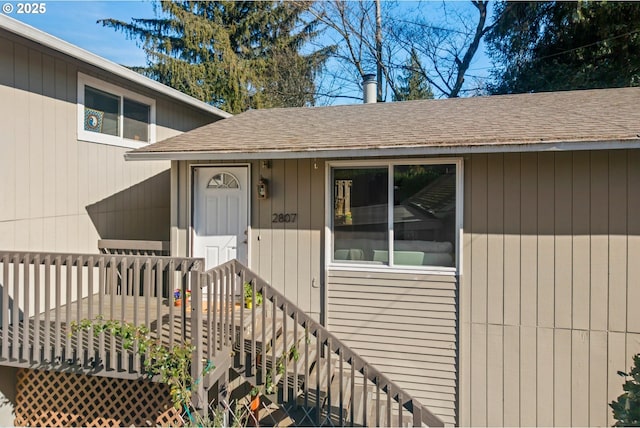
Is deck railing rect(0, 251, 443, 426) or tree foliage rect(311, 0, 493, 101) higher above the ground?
tree foliage rect(311, 0, 493, 101)

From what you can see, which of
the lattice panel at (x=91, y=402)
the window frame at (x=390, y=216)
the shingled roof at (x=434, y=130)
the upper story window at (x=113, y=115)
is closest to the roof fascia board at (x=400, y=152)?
the shingled roof at (x=434, y=130)

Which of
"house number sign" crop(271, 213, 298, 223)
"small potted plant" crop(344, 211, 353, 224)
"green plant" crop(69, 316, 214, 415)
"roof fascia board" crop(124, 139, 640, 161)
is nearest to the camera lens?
"green plant" crop(69, 316, 214, 415)

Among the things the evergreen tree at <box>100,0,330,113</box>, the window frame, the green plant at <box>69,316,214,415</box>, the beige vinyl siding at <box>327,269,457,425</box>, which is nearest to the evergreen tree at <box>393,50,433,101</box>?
the evergreen tree at <box>100,0,330,113</box>

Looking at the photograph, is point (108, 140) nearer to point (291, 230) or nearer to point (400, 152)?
point (291, 230)

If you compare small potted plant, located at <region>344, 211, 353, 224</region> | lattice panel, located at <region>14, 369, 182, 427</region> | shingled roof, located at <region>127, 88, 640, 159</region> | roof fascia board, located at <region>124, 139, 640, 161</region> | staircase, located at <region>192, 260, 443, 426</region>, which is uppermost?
shingled roof, located at <region>127, 88, 640, 159</region>

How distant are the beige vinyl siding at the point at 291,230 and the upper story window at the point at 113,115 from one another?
2375mm

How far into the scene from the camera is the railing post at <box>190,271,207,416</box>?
353 cm

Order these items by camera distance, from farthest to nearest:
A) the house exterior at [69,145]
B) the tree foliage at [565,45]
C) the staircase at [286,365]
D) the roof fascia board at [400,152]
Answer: the tree foliage at [565,45]
the house exterior at [69,145]
the roof fascia board at [400,152]
the staircase at [286,365]

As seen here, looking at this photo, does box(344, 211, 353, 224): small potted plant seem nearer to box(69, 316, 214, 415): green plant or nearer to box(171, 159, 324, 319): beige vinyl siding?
box(171, 159, 324, 319): beige vinyl siding

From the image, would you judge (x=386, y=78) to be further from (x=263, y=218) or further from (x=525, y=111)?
(x=263, y=218)

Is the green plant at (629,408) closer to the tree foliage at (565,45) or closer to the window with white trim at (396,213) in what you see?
the window with white trim at (396,213)

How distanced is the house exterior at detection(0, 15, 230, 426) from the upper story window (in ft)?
0.05

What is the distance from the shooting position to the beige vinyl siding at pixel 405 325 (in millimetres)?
4922

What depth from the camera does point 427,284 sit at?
4.98 metres
